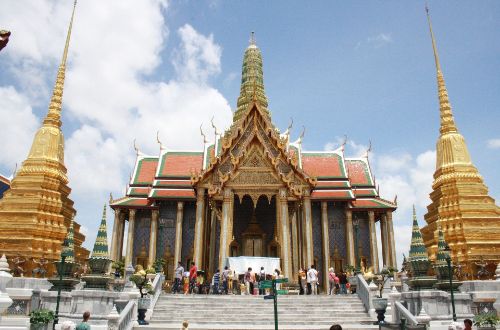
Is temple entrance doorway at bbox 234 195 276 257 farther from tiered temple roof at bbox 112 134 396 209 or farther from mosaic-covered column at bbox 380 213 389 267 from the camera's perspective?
mosaic-covered column at bbox 380 213 389 267

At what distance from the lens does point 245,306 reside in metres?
12.6

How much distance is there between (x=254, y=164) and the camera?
19.2 m

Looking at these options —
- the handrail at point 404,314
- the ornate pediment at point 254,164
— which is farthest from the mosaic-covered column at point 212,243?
the handrail at point 404,314

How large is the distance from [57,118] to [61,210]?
5.24 metres

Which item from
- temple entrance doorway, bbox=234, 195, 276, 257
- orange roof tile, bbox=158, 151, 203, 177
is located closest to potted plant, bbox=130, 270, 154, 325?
temple entrance doorway, bbox=234, 195, 276, 257

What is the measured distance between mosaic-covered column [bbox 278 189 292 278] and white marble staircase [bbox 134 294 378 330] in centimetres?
391

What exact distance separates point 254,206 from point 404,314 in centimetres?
992

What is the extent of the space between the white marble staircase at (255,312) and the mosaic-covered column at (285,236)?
3.91 meters

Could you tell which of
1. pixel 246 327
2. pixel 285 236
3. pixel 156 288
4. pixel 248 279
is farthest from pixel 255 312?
pixel 285 236

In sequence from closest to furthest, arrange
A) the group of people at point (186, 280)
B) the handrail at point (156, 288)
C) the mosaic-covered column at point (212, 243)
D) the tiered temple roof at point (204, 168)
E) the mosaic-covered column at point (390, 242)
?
the handrail at point (156, 288)
the group of people at point (186, 280)
the mosaic-covered column at point (212, 243)
the mosaic-covered column at point (390, 242)
the tiered temple roof at point (204, 168)

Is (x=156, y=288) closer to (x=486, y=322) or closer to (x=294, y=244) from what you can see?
(x=294, y=244)

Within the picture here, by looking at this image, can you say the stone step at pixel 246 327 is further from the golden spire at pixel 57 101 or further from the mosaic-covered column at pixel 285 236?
the golden spire at pixel 57 101

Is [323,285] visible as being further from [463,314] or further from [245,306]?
[463,314]

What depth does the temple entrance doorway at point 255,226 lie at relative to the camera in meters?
21.2
